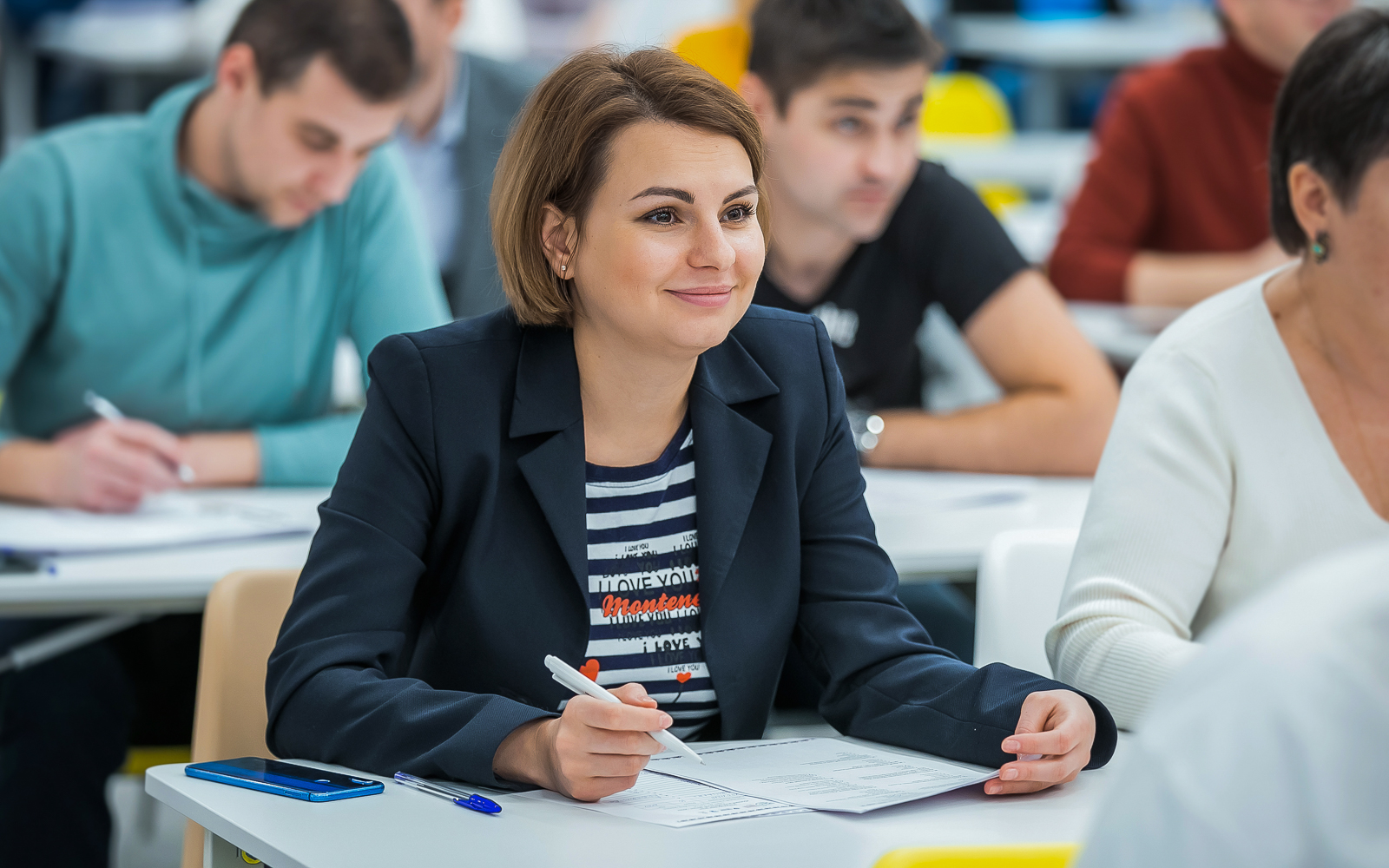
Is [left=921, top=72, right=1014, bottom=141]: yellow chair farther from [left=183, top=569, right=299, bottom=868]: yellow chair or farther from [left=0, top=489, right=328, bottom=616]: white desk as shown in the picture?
[left=183, top=569, right=299, bottom=868]: yellow chair

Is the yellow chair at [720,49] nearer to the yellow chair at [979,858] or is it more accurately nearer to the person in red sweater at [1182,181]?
the person in red sweater at [1182,181]

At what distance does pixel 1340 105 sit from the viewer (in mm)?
1514

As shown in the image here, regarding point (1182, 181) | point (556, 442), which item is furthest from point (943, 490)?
point (1182, 181)

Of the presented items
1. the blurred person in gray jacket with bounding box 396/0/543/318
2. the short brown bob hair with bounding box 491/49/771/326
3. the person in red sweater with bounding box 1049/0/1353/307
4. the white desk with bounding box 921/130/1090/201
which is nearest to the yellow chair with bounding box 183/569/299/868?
the short brown bob hair with bounding box 491/49/771/326

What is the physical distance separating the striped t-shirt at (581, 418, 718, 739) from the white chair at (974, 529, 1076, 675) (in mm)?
349

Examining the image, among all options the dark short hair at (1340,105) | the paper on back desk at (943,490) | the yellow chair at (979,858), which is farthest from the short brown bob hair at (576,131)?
the paper on back desk at (943,490)

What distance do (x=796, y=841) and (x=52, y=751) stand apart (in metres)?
1.33

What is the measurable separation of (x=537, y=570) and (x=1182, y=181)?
2.62 m

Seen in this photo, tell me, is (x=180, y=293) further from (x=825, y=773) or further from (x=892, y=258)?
(x=825, y=773)

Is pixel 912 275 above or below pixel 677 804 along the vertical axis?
above

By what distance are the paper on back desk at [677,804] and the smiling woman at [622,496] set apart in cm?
18

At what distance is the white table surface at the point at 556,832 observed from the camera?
3.30ft

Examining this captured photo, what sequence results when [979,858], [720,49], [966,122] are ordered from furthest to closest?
[966,122] < [720,49] < [979,858]

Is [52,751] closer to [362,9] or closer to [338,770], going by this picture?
[338,770]
